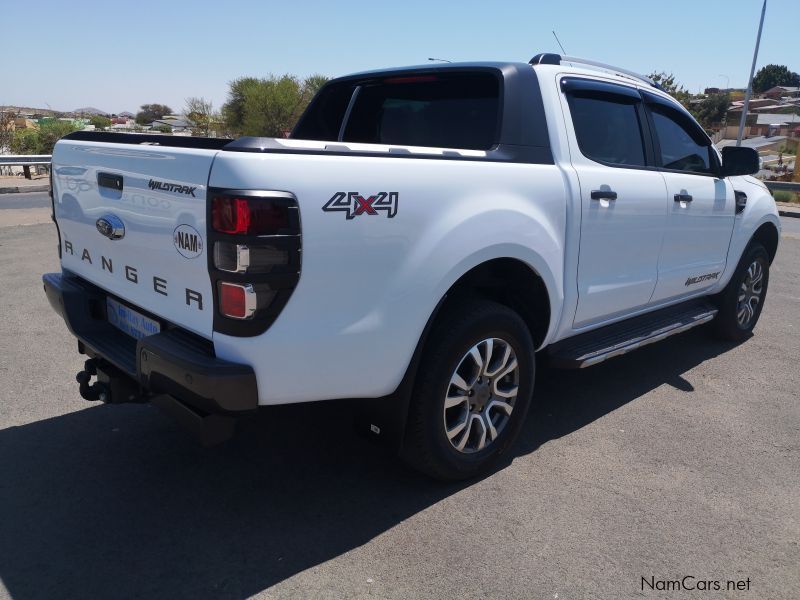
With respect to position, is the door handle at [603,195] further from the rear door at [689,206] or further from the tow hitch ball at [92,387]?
the tow hitch ball at [92,387]

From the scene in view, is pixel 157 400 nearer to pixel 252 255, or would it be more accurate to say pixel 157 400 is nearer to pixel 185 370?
pixel 185 370

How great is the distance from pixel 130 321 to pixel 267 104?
2927 cm

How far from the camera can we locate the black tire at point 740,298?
5.35 meters

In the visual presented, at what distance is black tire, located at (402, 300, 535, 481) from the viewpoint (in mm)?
2834

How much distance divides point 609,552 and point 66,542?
2.22m

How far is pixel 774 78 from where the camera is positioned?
12688cm

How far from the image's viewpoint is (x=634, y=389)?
4.55 metres

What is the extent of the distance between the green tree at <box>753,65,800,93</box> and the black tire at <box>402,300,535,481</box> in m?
146

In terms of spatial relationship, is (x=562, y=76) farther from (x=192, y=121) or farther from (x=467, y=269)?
(x=192, y=121)

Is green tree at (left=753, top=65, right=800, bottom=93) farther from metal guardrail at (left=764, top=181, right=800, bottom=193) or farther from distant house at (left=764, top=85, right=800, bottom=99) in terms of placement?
metal guardrail at (left=764, top=181, right=800, bottom=193)

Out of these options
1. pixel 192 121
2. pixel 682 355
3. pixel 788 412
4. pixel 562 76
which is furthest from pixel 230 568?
Result: pixel 192 121

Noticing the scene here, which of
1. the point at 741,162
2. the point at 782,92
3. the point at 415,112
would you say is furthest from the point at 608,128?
the point at 782,92

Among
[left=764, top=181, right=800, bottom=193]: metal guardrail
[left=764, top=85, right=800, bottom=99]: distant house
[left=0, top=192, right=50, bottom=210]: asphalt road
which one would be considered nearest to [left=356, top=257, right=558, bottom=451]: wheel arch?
[left=0, top=192, right=50, bottom=210]: asphalt road

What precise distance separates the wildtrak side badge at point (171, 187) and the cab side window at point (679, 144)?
10.3 feet
